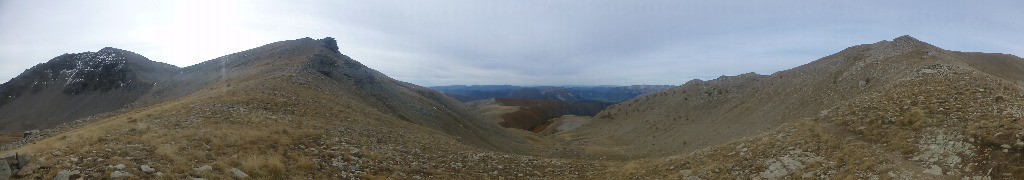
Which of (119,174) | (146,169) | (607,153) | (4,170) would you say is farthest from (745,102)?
(4,170)

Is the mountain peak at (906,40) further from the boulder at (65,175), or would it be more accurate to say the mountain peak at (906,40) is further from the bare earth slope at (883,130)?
the boulder at (65,175)

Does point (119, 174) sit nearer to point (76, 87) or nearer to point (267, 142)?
point (267, 142)

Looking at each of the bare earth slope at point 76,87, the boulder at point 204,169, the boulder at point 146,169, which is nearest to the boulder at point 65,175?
the boulder at point 146,169

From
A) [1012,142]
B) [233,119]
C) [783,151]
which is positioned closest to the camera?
[1012,142]

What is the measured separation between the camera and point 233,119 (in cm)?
2095

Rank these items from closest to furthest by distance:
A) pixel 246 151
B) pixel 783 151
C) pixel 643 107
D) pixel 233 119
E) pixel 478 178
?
pixel 246 151, pixel 783 151, pixel 478 178, pixel 233 119, pixel 643 107

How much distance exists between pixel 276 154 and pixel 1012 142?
2202cm

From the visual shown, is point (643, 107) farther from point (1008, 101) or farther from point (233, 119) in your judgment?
point (233, 119)

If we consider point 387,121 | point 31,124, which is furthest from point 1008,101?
point 31,124

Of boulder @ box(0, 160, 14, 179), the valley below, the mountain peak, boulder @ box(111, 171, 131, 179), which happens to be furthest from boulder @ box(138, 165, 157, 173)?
the mountain peak

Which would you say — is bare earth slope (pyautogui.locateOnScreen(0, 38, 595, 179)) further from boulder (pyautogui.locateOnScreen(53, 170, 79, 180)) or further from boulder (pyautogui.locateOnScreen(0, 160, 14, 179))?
boulder (pyautogui.locateOnScreen(0, 160, 14, 179))

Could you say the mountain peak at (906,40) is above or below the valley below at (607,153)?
above

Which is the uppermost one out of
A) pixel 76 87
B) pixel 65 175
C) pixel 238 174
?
pixel 76 87

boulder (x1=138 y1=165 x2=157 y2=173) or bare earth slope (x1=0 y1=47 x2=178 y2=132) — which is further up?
bare earth slope (x1=0 y1=47 x2=178 y2=132)
